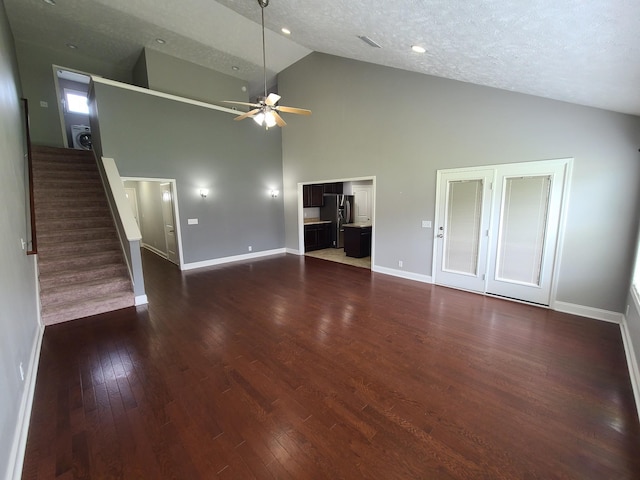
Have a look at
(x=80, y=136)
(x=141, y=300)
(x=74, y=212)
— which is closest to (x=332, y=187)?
(x=141, y=300)

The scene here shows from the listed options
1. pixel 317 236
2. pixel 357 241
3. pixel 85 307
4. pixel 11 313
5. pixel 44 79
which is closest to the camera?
pixel 11 313

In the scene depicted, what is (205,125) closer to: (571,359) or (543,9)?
(543,9)

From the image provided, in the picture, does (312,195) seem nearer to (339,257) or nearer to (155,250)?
(339,257)

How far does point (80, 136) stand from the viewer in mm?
7691

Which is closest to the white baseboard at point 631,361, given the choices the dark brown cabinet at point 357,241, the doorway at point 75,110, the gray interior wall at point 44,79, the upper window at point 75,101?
the dark brown cabinet at point 357,241

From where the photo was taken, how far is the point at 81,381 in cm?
238

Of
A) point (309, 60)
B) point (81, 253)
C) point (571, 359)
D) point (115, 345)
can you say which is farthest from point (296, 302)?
point (309, 60)

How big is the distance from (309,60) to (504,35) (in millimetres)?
5429

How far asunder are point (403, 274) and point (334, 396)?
12.1ft

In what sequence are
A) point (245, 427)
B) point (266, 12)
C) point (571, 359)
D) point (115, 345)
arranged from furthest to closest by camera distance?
point (266, 12) < point (115, 345) < point (571, 359) < point (245, 427)

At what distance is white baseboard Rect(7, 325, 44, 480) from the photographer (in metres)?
1.52

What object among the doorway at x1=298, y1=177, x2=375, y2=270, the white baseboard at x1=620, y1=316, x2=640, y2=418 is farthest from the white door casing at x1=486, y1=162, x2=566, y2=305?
the doorway at x1=298, y1=177, x2=375, y2=270

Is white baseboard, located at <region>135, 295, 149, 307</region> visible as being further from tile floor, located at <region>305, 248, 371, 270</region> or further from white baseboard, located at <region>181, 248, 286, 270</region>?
tile floor, located at <region>305, 248, 371, 270</region>

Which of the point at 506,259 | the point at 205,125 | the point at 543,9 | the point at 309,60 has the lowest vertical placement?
the point at 506,259
